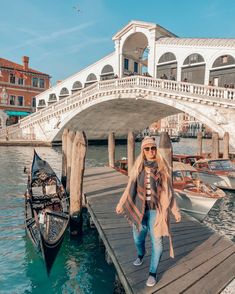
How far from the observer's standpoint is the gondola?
15.2 feet

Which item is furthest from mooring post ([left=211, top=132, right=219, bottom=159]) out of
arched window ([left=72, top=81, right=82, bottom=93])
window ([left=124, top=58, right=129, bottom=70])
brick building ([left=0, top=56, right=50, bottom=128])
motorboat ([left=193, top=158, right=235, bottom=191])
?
brick building ([left=0, top=56, right=50, bottom=128])

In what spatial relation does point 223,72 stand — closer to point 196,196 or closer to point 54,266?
point 196,196

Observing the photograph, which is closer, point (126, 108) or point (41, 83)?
point (126, 108)

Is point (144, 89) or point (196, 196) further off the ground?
point (144, 89)

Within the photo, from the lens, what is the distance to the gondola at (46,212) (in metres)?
4.64

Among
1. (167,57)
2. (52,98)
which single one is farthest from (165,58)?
(52,98)

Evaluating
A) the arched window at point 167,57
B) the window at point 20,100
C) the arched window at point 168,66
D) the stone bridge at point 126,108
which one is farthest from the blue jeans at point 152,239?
the window at point 20,100

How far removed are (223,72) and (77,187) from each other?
15.5 m

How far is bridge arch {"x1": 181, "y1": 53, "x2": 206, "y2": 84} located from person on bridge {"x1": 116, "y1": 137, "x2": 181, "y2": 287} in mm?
17018

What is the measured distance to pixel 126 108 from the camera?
A: 23641mm

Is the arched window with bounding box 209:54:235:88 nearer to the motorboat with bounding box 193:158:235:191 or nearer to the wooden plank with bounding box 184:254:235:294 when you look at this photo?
the motorboat with bounding box 193:158:235:191

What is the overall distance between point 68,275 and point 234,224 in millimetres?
4844

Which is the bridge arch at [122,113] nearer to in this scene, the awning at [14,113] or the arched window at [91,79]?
the arched window at [91,79]

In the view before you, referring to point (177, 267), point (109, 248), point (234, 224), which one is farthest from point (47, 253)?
point (234, 224)
